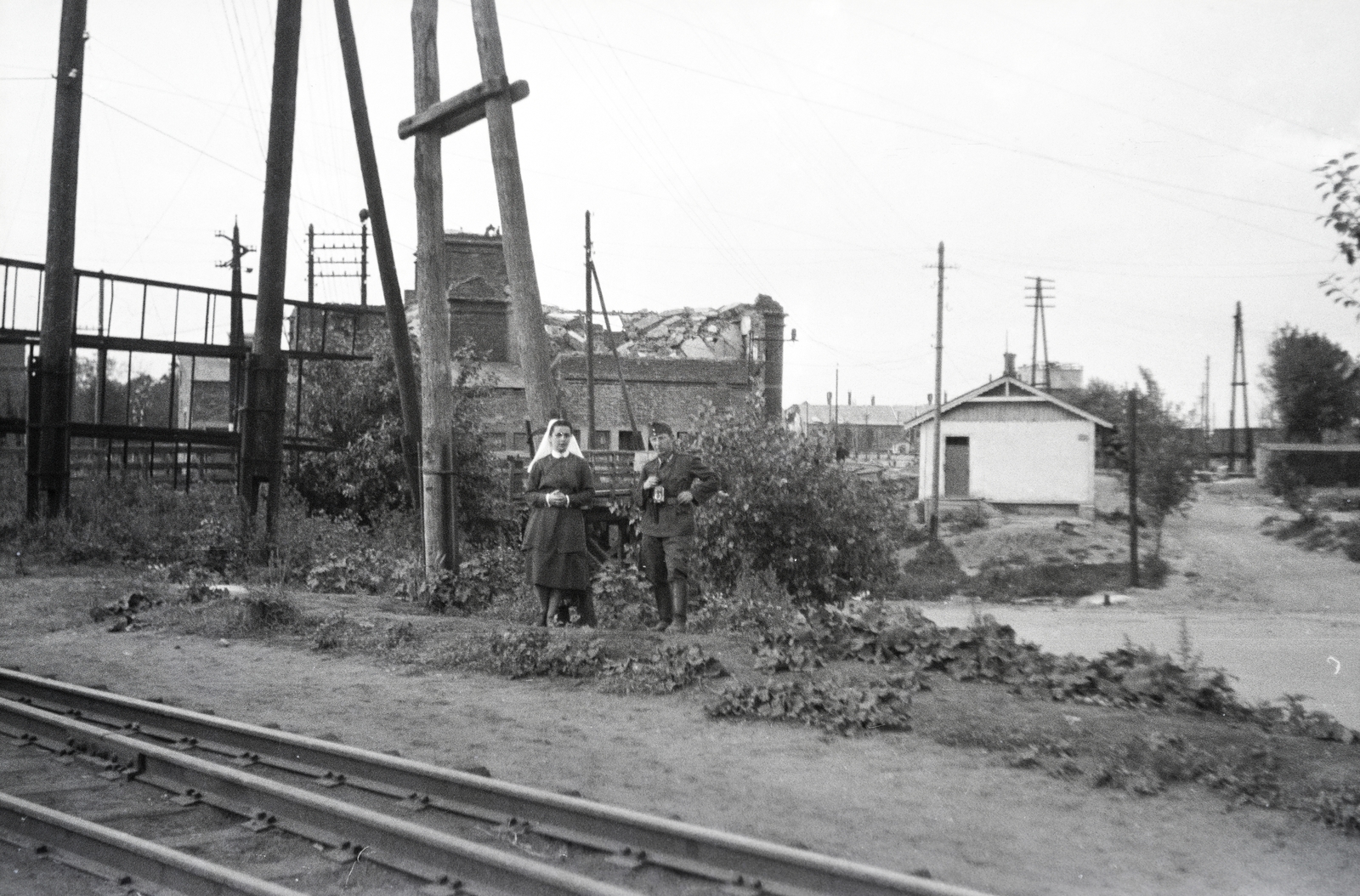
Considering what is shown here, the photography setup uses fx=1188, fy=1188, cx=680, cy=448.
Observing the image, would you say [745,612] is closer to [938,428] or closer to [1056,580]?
[1056,580]

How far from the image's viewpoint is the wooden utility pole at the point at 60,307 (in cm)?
1741

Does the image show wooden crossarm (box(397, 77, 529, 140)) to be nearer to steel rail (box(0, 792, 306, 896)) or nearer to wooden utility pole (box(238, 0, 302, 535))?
wooden utility pole (box(238, 0, 302, 535))

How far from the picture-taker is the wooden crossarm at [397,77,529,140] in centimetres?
1183

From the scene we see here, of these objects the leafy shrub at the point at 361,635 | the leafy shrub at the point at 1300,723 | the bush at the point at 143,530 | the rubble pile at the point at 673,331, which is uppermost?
the rubble pile at the point at 673,331

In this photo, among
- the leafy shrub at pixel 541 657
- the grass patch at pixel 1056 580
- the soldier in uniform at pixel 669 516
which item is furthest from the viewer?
the grass patch at pixel 1056 580

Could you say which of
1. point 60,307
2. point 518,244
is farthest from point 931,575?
point 518,244

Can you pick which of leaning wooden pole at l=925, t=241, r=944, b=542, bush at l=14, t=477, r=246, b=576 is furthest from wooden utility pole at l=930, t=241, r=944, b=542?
bush at l=14, t=477, r=246, b=576

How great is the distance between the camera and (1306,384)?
51344 mm

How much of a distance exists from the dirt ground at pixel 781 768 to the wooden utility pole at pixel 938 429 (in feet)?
95.1

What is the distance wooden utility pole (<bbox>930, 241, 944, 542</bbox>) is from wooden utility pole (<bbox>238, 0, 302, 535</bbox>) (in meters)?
25.3

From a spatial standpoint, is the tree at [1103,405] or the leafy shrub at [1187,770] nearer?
the leafy shrub at [1187,770]

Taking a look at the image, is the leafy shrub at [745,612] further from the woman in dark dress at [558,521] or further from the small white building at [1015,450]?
the small white building at [1015,450]

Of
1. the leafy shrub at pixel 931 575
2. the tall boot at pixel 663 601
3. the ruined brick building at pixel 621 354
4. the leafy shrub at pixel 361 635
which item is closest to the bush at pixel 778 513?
the tall boot at pixel 663 601

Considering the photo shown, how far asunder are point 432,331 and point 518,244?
1511 mm
